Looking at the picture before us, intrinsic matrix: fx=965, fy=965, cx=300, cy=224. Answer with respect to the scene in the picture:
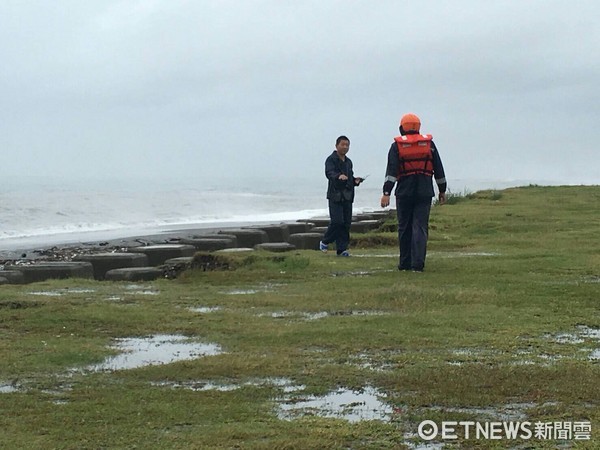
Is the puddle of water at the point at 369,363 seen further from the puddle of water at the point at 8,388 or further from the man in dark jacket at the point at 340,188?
the man in dark jacket at the point at 340,188

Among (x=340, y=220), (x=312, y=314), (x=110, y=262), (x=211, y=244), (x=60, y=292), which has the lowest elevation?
(x=312, y=314)

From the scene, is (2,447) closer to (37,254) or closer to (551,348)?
(551,348)

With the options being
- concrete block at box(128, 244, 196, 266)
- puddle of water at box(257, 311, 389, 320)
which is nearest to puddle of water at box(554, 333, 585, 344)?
puddle of water at box(257, 311, 389, 320)

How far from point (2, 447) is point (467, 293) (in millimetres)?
5504

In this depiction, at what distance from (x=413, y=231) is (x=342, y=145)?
2488mm

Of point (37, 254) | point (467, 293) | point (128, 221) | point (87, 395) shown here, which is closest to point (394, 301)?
point (467, 293)

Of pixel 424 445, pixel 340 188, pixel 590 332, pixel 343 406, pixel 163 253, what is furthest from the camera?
pixel 163 253

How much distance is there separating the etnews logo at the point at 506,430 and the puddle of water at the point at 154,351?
228 cm

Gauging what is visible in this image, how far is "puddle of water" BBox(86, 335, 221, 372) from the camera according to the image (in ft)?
21.1

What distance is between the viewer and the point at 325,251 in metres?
14.4

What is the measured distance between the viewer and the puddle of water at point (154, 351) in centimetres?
643

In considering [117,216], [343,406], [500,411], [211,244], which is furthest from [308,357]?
[117,216]

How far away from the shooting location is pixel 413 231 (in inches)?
453

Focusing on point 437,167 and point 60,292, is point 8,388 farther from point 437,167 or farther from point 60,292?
point 437,167
